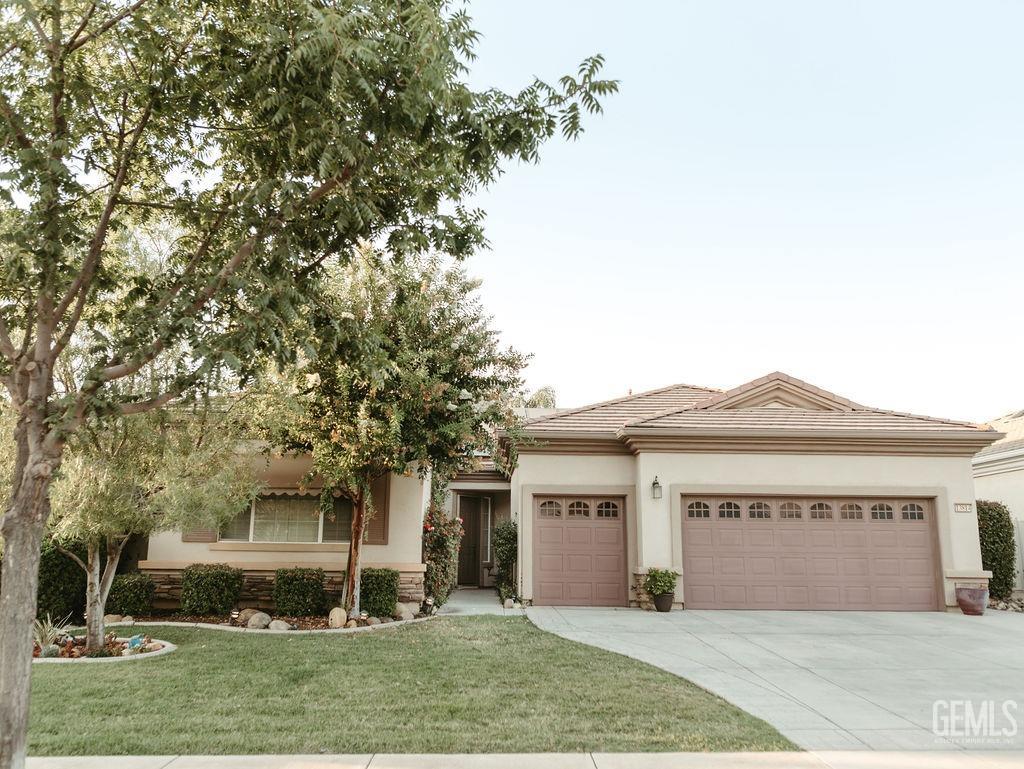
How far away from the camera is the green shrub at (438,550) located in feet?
43.3

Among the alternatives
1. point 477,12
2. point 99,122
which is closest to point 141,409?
point 99,122

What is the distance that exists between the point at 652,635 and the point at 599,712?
4454 millimetres

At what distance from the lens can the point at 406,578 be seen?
12516mm

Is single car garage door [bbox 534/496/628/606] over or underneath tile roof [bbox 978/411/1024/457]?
underneath

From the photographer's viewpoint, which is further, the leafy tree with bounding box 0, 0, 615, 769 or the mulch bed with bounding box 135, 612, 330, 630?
the mulch bed with bounding box 135, 612, 330, 630

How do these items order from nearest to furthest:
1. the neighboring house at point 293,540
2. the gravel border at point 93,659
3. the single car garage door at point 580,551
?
the gravel border at point 93,659 < the neighboring house at point 293,540 < the single car garage door at point 580,551

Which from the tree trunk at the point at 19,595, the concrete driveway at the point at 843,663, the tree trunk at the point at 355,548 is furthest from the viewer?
the tree trunk at the point at 355,548

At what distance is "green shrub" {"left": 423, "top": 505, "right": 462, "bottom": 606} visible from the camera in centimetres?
1321

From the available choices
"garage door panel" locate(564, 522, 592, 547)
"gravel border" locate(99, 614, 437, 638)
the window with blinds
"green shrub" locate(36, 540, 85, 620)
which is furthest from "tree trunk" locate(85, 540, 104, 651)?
"garage door panel" locate(564, 522, 592, 547)

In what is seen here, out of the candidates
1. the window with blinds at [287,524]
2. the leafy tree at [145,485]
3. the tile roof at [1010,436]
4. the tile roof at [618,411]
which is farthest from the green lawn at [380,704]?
the tile roof at [1010,436]


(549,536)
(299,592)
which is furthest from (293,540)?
(549,536)

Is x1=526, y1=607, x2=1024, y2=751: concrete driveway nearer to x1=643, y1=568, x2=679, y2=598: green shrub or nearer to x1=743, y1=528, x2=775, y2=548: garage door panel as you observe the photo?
x1=643, y1=568, x2=679, y2=598: green shrub

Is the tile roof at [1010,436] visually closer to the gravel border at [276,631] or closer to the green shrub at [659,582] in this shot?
the green shrub at [659,582]

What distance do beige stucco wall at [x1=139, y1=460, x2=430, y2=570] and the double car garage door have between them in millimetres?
2691
